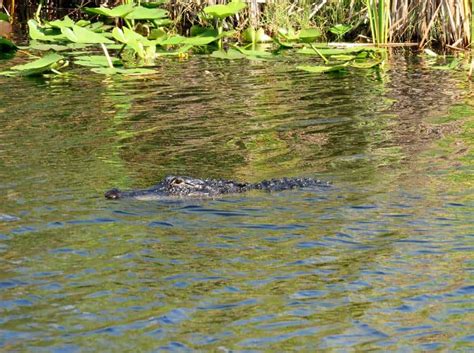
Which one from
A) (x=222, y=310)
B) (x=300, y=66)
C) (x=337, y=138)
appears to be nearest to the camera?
(x=222, y=310)

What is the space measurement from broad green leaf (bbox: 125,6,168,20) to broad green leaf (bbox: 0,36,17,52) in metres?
1.92

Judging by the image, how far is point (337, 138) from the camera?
10.5 metres

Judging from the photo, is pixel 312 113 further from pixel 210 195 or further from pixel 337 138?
pixel 210 195

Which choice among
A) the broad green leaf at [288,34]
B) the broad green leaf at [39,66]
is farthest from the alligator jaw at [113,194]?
the broad green leaf at [288,34]

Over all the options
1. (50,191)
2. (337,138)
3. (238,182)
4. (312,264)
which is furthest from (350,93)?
(312,264)

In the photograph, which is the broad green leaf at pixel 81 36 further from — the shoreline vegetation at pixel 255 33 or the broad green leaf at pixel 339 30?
the broad green leaf at pixel 339 30

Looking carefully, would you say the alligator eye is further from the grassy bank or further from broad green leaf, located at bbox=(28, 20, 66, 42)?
broad green leaf, located at bbox=(28, 20, 66, 42)

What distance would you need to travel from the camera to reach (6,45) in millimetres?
15961

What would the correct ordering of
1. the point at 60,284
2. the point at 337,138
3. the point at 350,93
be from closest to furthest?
the point at 60,284
the point at 337,138
the point at 350,93

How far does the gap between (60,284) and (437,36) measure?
12075mm

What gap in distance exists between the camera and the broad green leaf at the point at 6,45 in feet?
51.9

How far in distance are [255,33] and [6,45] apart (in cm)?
428

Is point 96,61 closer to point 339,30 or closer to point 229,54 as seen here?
point 229,54

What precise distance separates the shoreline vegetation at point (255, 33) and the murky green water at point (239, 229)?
2274 mm
